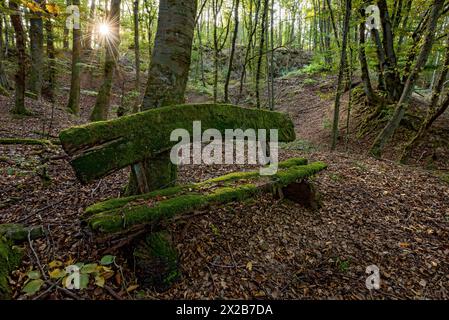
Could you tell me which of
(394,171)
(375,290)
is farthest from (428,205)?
(375,290)

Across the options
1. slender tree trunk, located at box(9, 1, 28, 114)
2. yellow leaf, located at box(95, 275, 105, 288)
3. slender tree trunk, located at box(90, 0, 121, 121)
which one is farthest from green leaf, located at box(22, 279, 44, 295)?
slender tree trunk, located at box(90, 0, 121, 121)

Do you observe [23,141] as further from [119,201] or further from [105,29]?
[105,29]

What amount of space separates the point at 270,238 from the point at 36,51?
11.5 meters

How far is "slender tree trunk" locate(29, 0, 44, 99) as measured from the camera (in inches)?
389

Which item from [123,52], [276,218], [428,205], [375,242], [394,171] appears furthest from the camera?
[123,52]

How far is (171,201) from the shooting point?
298cm

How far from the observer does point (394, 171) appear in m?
6.86

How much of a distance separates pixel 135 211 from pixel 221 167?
126 inches

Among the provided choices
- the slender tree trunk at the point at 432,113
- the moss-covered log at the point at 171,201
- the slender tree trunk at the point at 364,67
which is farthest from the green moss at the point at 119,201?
the slender tree trunk at the point at 364,67

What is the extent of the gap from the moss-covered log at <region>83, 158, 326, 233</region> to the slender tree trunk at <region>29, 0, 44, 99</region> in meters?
10.2

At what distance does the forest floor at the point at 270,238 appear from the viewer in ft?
9.72

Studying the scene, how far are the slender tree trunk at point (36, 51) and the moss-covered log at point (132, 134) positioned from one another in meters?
9.53

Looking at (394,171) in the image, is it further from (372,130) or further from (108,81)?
(108,81)

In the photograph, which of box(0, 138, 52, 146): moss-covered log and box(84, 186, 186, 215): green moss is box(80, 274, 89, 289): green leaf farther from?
box(0, 138, 52, 146): moss-covered log
